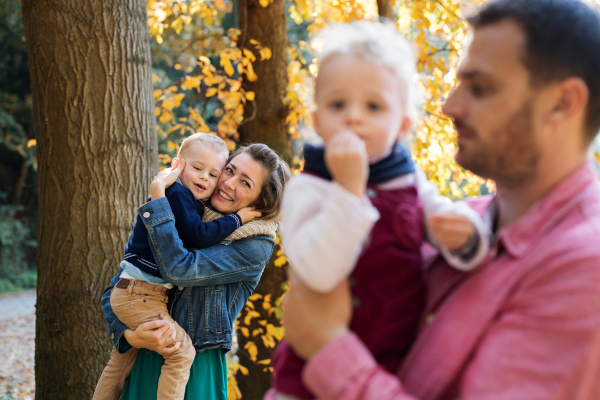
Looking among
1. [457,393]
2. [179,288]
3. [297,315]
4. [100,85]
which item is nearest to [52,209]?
[100,85]

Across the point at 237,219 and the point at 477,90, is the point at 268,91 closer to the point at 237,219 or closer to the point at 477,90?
the point at 237,219

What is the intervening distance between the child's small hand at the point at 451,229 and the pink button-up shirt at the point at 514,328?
8 centimetres

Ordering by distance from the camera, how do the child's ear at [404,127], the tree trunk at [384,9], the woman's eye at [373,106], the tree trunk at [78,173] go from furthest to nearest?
the tree trunk at [384,9] → the tree trunk at [78,173] → the child's ear at [404,127] → the woman's eye at [373,106]

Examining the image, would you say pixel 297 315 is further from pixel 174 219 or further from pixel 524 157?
pixel 174 219

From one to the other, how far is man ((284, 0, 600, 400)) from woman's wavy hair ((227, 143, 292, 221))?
1.34 meters

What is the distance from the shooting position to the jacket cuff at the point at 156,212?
2.18 metres

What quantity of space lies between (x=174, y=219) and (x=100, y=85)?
1.05 m

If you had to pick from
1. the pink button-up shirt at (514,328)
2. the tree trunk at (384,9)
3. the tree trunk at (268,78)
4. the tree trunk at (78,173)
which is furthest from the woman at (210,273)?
the tree trunk at (384,9)

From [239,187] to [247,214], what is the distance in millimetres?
136

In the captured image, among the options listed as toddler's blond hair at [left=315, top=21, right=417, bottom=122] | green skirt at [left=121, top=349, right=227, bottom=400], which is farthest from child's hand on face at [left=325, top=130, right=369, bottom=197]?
green skirt at [left=121, top=349, right=227, bottom=400]

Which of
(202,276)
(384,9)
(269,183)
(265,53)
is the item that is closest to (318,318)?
(202,276)

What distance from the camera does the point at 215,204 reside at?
2428 mm

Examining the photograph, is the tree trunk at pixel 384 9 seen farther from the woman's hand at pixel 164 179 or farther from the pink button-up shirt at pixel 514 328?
the pink button-up shirt at pixel 514 328

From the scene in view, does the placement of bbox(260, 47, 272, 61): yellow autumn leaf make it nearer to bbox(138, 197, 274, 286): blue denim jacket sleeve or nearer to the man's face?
bbox(138, 197, 274, 286): blue denim jacket sleeve
